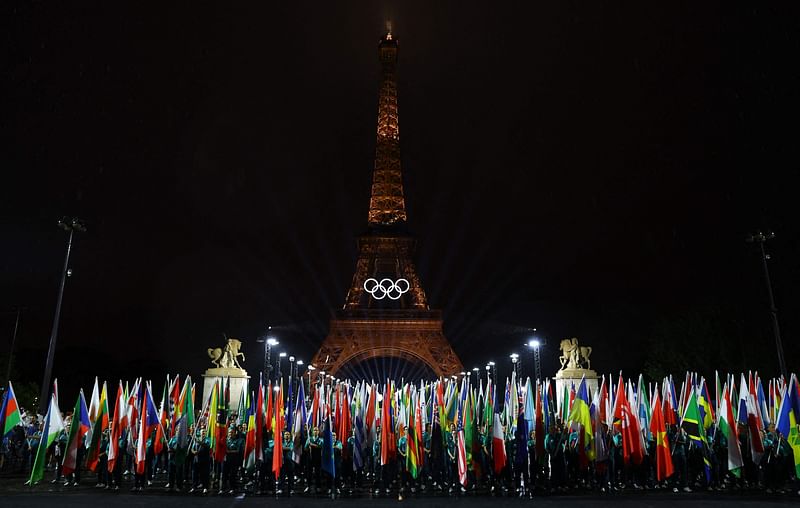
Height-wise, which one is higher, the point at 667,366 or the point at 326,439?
the point at 667,366

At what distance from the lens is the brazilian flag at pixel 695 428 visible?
14.0 meters

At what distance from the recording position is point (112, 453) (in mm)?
14188

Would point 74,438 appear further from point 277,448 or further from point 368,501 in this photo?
point 368,501

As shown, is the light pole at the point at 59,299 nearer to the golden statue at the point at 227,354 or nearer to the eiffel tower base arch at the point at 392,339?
the golden statue at the point at 227,354

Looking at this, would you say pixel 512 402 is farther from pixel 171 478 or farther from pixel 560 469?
pixel 171 478

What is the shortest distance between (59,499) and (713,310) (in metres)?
36.0

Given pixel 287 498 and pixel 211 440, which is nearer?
pixel 287 498

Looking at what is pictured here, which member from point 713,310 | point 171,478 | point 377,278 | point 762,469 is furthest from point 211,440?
point 377,278

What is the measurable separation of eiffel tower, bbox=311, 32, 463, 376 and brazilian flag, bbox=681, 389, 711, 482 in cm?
4038

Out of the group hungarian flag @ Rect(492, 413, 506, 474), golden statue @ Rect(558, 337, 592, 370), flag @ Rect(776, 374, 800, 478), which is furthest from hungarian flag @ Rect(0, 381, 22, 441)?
golden statue @ Rect(558, 337, 592, 370)

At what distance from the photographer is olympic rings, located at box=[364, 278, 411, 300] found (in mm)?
63188

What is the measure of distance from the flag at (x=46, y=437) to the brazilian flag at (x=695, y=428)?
14.3 m

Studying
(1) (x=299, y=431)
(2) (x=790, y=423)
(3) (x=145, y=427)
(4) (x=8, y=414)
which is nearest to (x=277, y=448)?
(1) (x=299, y=431)

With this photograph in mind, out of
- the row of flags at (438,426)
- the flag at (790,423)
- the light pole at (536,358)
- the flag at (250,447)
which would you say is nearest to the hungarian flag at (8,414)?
the row of flags at (438,426)
